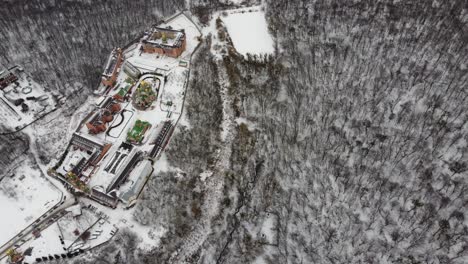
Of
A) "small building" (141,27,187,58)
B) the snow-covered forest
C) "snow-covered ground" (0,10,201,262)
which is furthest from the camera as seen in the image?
"small building" (141,27,187,58)

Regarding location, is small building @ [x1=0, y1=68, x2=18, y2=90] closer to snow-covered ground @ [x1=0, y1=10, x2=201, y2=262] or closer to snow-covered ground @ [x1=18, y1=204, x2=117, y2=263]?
snow-covered ground @ [x1=0, y1=10, x2=201, y2=262]

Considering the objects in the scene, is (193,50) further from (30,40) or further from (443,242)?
(443,242)

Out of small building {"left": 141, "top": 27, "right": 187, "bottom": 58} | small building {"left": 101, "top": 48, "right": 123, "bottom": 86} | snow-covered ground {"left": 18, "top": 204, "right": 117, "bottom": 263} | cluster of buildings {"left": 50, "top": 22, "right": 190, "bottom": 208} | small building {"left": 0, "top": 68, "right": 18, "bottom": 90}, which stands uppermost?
small building {"left": 141, "top": 27, "right": 187, "bottom": 58}

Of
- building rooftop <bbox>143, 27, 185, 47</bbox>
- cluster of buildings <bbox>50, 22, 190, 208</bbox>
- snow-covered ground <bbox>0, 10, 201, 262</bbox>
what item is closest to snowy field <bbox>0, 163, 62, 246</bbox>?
snow-covered ground <bbox>0, 10, 201, 262</bbox>

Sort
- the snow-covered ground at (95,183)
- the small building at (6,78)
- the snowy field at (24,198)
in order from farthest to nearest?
the small building at (6,78) < the snowy field at (24,198) < the snow-covered ground at (95,183)

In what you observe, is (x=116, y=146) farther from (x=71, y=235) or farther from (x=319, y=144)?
(x=319, y=144)

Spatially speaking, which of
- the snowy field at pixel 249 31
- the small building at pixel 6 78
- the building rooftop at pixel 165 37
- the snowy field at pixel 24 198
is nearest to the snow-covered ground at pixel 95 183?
the snowy field at pixel 24 198

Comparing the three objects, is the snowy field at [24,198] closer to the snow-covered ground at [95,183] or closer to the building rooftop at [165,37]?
the snow-covered ground at [95,183]

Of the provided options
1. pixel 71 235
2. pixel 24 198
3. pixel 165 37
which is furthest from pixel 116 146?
pixel 165 37
